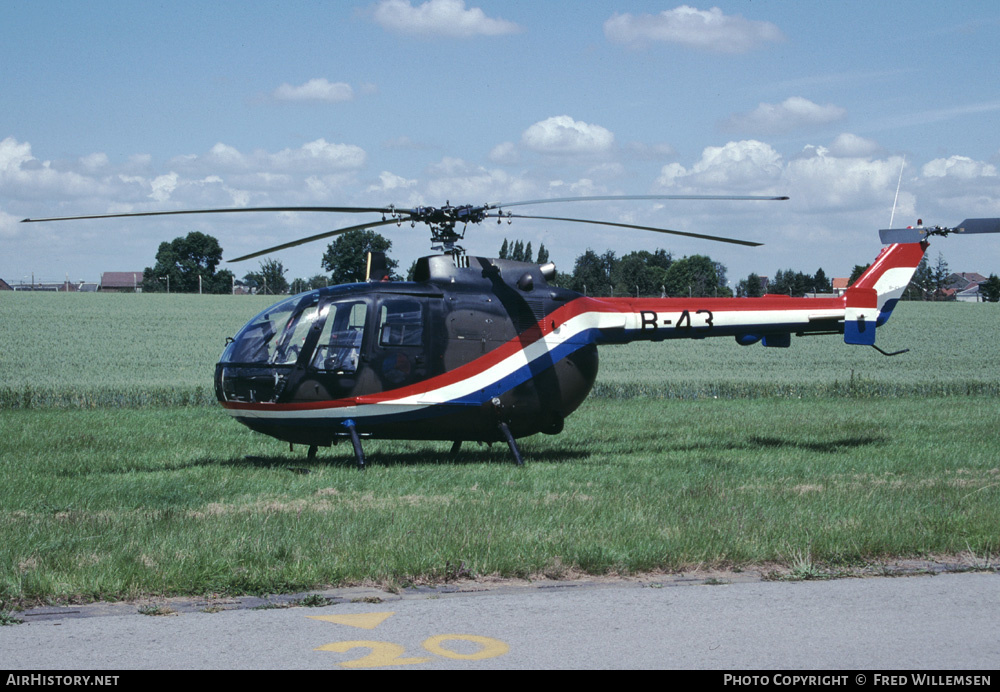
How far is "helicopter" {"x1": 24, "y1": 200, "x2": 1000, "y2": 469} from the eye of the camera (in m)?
12.0

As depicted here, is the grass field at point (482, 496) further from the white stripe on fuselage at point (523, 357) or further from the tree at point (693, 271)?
the tree at point (693, 271)

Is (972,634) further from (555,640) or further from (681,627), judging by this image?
(555,640)

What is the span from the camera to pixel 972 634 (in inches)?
217

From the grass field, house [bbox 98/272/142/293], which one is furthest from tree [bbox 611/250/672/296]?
house [bbox 98/272/142/293]

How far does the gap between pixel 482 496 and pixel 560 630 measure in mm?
4466

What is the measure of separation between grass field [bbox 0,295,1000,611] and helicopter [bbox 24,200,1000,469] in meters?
0.68

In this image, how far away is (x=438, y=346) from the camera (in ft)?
41.4

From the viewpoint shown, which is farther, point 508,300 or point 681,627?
point 508,300

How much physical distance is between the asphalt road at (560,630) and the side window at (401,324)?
19.6ft

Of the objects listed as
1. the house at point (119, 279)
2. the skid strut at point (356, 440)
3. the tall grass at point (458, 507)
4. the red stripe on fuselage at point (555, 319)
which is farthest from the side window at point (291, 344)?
the house at point (119, 279)

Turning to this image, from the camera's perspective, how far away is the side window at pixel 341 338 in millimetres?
12109
